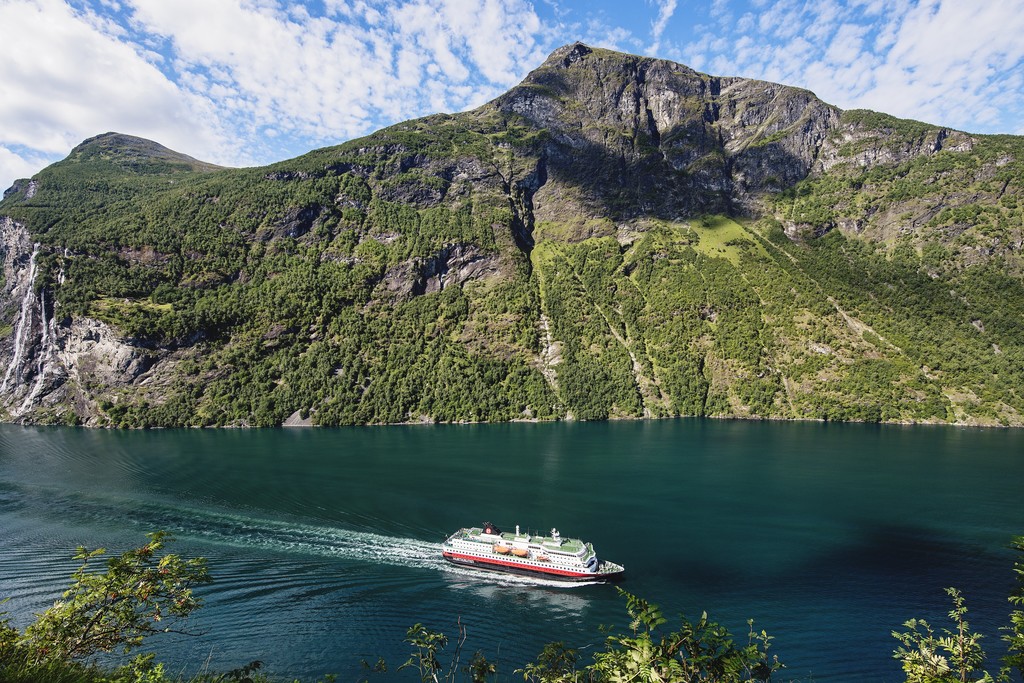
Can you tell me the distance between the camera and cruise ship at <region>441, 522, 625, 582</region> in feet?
157

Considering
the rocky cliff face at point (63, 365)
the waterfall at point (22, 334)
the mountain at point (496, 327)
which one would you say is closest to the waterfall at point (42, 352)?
the rocky cliff face at point (63, 365)

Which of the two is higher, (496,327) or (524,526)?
(496,327)

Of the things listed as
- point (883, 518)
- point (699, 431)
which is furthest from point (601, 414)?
point (883, 518)

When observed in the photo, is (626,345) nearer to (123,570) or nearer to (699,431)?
(699,431)

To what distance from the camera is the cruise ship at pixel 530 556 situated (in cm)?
4800

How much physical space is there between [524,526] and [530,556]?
9.17m

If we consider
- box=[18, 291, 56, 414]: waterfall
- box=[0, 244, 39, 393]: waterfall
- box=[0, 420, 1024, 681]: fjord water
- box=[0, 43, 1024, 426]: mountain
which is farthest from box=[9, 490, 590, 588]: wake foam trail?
box=[0, 244, 39, 393]: waterfall

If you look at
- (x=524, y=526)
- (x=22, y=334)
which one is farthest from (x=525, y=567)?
(x=22, y=334)

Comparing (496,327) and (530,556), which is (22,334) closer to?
(496,327)

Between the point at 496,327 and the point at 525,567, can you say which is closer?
the point at 525,567

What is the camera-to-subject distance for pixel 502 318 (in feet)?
587

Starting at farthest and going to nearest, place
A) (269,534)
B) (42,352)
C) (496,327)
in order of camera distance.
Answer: (496,327)
(42,352)
(269,534)

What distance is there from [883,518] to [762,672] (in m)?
68.1

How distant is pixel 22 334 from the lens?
162m
